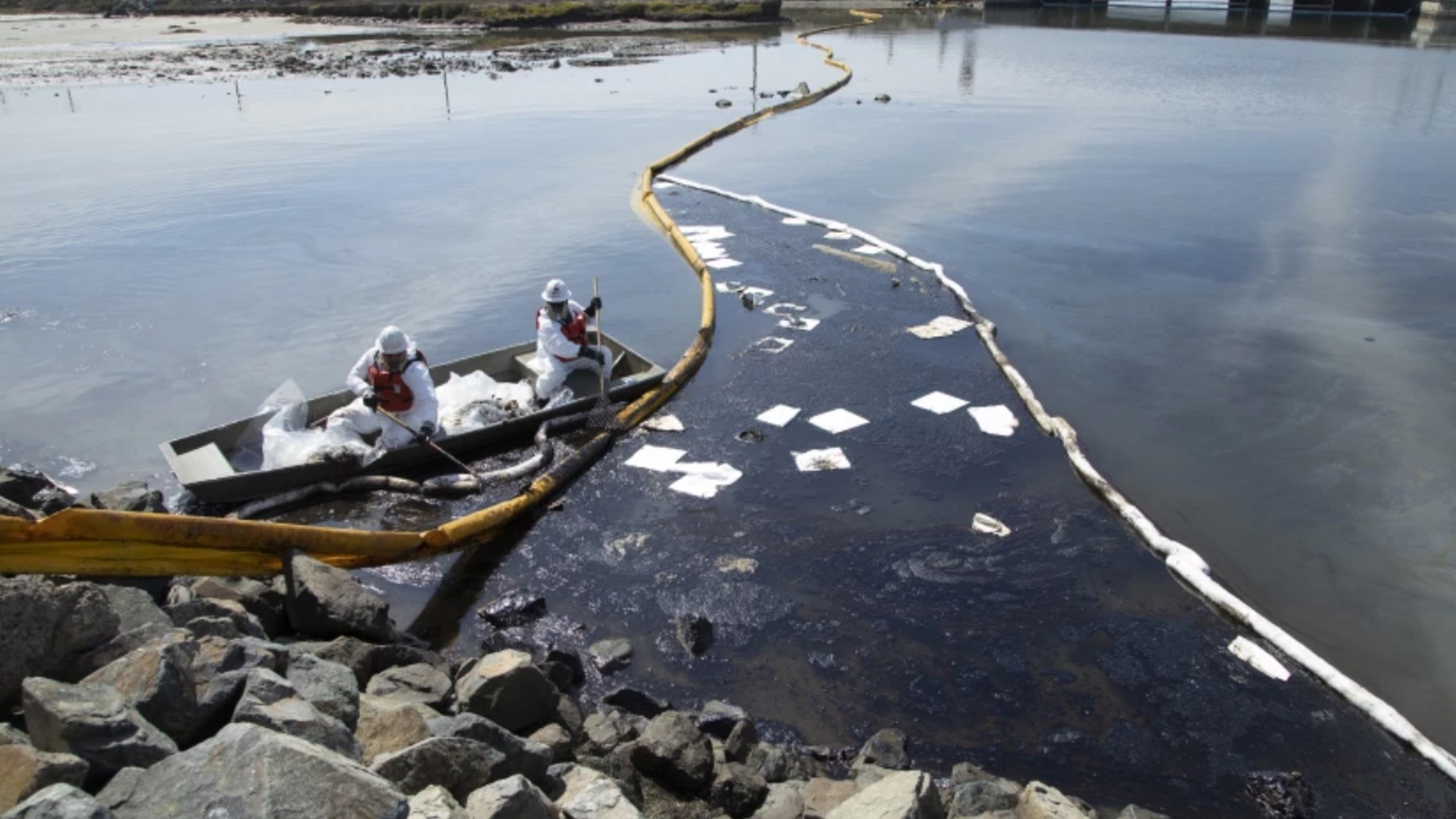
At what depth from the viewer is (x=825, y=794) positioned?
18.2 feet

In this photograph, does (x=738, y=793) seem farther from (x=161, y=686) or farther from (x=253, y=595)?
(x=253, y=595)

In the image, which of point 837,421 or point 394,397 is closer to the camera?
point 394,397

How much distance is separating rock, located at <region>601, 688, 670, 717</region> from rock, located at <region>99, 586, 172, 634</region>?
272cm

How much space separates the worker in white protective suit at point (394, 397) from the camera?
9.47 meters

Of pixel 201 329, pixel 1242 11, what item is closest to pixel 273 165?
pixel 201 329

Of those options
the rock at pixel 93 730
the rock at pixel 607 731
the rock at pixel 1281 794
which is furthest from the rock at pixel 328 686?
the rock at pixel 1281 794

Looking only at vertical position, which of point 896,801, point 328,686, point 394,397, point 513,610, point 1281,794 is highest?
point 394,397

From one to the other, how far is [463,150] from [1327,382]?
19.6 m

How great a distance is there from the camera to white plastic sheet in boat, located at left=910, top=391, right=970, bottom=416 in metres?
10.9

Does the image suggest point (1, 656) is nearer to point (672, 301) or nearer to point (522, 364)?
point (522, 364)

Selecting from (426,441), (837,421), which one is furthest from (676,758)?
(837,421)

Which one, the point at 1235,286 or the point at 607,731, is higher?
the point at 1235,286

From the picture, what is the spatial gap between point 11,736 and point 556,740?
263cm

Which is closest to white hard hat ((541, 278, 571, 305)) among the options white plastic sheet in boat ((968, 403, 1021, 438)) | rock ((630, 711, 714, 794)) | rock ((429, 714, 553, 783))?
white plastic sheet in boat ((968, 403, 1021, 438))
